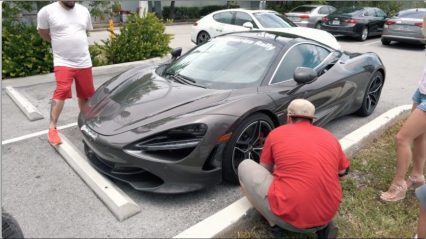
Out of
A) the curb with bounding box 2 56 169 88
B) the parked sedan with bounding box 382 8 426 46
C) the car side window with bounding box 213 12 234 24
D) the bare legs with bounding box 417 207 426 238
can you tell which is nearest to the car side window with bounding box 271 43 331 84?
the bare legs with bounding box 417 207 426 238

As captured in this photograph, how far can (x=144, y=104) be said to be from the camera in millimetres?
3377

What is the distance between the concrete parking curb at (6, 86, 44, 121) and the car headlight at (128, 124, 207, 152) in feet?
9.07

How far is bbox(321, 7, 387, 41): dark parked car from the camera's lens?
48.8 ft

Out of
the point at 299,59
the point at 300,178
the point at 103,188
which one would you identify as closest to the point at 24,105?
the point at 103,188

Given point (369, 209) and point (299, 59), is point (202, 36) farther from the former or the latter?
point (369, 209)

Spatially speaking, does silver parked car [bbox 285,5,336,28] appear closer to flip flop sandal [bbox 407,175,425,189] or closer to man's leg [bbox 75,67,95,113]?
man's leg [bbox 75,67,95,113]

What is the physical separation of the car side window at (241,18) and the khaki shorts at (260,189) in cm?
813

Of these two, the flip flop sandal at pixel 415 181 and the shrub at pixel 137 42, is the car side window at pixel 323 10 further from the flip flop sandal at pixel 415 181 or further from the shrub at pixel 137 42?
the flip flop sandal at pixel 415 181

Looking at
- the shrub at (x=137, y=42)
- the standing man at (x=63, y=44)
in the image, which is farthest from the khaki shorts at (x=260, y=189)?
the shrub at (x=137, y=42)

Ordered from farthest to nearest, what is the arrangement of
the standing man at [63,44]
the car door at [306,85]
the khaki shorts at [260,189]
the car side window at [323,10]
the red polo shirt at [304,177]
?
the car side window at [323,10], the standing man at [63,44], the car door at [306,85], the khaki shorts at [260,189], the red polo shirt at [304,177]

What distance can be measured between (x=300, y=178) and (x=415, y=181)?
1.80m

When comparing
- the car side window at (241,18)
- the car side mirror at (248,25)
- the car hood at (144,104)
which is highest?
the car side window at (241,18)

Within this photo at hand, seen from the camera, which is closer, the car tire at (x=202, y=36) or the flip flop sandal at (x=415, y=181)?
the flip flop sandal at (x=415, y=181)

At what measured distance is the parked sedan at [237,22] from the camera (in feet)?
33.7
